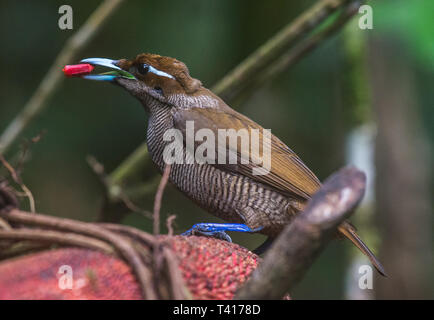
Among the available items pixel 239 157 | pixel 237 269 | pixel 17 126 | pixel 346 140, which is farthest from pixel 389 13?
pixel 237 269

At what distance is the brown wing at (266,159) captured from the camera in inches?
114

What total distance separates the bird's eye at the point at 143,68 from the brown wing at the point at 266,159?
0.93 ft

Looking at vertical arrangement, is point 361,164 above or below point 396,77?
below

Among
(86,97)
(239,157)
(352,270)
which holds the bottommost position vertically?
(352,270)

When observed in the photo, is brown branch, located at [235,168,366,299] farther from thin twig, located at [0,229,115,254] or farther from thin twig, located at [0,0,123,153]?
thin twig, located at [0,0,123,153]

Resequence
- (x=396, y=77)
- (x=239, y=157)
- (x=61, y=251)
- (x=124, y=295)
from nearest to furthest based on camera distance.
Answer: (x=124, y=295) < (x=61, y=251) < (x=239, y=157) < (x=396, y=77)

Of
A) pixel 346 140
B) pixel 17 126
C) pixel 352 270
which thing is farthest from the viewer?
pixel 346 140

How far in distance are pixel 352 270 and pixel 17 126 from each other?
2.50 metres

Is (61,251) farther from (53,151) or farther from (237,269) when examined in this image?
(53,151)

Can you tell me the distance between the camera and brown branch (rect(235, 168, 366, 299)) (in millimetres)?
1457

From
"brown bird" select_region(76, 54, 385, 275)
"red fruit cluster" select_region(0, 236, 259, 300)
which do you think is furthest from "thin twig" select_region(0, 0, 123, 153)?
"red fruit cluster" select_region(0, 236, 259, 300)

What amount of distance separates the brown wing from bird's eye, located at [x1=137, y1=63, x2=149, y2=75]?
283 millimetres

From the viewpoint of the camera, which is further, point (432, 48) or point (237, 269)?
point (432, 48)

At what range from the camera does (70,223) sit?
175 cm
